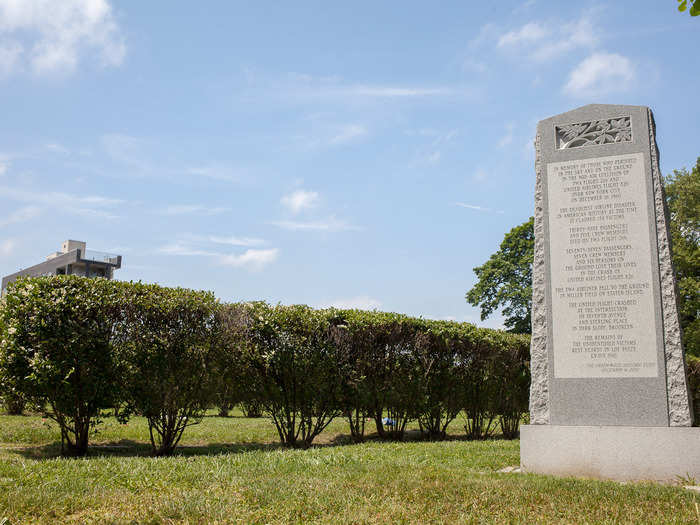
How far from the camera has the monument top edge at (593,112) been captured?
24.9ft

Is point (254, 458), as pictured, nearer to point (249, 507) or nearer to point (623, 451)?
point (249, 507)

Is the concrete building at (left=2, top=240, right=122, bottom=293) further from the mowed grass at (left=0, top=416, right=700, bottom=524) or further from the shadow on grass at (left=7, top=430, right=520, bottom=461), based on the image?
the mowed grass at (left=0, top=416, right=700, bottom=524)

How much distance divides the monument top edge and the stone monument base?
13.5 feet

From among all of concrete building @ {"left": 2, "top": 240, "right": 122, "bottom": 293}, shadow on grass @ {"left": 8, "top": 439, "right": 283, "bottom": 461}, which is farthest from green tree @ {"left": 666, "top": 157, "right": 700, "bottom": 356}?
concrete building @ {"left": 2, "top": 240, "right": 122, "bottom": 293}

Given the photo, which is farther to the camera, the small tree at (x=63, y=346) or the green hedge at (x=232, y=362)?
the green hedge at (x=232, y=362)

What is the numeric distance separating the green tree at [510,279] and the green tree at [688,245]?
6.82 meters

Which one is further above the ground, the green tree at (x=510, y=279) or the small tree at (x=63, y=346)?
the green tree at (x=510, y=279)

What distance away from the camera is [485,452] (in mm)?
8547

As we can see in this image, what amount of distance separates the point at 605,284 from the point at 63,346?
7.59 m

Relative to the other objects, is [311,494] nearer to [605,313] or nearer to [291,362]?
[605,313]

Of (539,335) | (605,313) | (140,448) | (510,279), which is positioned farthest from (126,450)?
(510,279)

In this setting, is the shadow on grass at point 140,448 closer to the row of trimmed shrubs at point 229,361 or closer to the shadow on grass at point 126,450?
the shadow on grass at point 126,450

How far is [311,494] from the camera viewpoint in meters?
4.87

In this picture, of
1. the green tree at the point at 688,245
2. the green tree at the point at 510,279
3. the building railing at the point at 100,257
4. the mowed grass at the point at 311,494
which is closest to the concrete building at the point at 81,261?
the building railing at the point at 100,257
